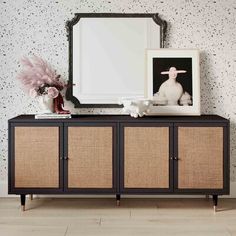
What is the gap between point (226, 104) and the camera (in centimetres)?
468

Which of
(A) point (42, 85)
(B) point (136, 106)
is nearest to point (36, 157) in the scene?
(A) point (42, 85)

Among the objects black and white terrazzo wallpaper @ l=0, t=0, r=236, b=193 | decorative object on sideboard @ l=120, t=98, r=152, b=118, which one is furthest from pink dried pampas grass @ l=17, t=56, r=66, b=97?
decorative object on sideboard @ l=120, t=98, r=152, b=118

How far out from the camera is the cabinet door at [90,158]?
424 cm

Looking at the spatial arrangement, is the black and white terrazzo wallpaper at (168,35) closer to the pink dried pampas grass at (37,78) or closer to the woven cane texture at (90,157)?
the pink dried pampas grass at (37,78)

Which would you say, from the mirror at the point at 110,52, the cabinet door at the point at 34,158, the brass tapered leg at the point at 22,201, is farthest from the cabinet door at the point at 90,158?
the mirror at the point at 110,52

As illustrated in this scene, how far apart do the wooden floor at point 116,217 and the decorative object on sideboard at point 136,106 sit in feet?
2.51

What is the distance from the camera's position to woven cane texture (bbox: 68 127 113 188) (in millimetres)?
4246

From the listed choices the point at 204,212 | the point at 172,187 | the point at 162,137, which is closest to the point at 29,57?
the point at 162,137

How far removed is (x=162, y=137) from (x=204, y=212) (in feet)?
2.20

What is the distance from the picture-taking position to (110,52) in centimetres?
464

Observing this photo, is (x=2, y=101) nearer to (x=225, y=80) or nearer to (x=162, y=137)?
(x=162, y=137)

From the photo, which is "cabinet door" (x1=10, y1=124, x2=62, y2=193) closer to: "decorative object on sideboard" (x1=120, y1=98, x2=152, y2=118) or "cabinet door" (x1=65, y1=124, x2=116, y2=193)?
"cabinet door" (x1=65, y1=124, x2=116, y2=193)

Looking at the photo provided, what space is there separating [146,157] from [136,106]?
0.41 m

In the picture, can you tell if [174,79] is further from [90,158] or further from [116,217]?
[116,217]
